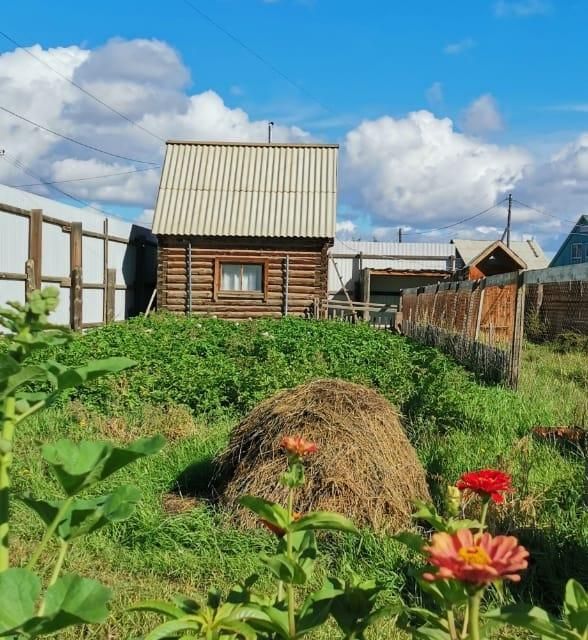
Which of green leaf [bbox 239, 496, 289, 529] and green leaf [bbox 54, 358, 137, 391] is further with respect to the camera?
green leaf [bbox 239, 496, 289, 529]

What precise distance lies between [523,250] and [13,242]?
106 ft

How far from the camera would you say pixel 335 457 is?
171 inches

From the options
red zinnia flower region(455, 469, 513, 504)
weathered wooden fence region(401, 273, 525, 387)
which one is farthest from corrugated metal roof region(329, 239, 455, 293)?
red zinnia flower region(455, 469, 513, 504)

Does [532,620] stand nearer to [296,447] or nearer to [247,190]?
[296,447]

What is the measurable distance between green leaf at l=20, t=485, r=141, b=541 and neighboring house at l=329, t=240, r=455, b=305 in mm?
21590

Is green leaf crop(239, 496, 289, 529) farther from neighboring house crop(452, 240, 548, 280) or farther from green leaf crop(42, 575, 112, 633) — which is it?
neighboring house crop(452, 240, 548, 280)

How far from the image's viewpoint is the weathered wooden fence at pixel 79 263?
477 inches

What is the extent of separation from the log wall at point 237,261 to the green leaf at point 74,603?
17.2 metres

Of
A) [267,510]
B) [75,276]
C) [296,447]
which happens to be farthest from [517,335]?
[75,276]

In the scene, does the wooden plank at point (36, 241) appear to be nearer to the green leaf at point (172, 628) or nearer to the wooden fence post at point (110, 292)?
the wooden fence post at point (110, 292)

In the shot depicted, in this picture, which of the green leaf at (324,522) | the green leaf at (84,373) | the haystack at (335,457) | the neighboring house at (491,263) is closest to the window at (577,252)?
the neighboring house at (491,263)

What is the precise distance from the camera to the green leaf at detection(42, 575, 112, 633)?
102cm

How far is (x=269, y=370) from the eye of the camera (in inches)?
295

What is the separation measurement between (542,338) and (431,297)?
137 inches
